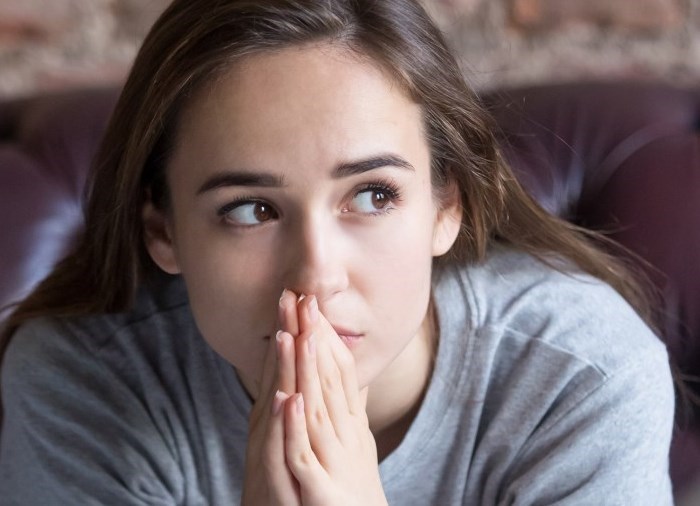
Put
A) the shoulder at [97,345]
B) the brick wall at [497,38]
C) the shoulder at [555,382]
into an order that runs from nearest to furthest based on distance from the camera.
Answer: the shoulder at [555,382] < the shoulder at [97,345] < the brick wall at [497,38]

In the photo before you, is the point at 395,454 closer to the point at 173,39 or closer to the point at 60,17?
the point at 173,39

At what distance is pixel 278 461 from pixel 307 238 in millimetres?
202

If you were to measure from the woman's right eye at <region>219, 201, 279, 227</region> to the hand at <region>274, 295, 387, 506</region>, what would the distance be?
0.10m

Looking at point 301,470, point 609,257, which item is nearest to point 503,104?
point 609,257

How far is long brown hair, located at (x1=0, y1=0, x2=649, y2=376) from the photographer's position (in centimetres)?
94

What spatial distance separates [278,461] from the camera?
90 cm

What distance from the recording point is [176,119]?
0.96 meters

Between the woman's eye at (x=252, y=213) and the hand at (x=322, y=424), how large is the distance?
0.32ft

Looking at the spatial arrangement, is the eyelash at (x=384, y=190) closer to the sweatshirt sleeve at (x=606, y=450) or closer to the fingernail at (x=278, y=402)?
the fingernail at (x=278, y=402)

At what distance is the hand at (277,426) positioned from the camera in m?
0.89

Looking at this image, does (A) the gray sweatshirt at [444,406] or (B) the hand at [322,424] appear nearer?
(B) the hand at [322,424]

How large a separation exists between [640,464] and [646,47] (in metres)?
0.90

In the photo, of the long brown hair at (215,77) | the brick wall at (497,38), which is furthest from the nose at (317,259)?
the brick wall at (497,38)

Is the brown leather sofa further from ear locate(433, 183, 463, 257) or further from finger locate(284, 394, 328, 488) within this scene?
finger locate(284, 394, 328, 488)
